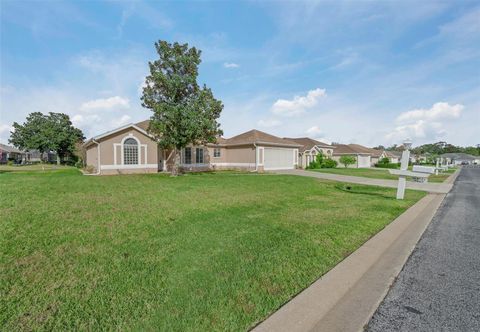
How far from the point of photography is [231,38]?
45.2 ft

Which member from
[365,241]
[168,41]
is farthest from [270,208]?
[168,41]

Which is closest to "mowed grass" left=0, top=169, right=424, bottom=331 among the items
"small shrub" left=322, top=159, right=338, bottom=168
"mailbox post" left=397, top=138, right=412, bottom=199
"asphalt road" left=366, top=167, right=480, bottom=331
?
"asphalt road" left=366, top=167, right=480, bottom=331

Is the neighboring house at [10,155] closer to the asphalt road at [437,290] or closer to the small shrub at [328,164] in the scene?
the small shrub at [328,164]

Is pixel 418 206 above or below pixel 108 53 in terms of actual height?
below

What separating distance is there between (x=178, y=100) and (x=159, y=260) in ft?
50.1

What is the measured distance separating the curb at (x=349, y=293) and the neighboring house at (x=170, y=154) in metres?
17.5

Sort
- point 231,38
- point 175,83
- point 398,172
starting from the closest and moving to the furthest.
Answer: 1. point 398,172
2. point 231,38
3. point 175,83

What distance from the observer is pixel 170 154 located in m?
21.6

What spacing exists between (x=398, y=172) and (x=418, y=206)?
1.46 meters

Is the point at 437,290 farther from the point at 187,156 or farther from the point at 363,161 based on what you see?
the point at 363,161

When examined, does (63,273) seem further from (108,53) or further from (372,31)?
(372,31)

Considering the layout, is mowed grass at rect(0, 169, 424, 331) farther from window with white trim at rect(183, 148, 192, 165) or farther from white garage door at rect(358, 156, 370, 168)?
white garage door at rect(358, 156, 370, 168)

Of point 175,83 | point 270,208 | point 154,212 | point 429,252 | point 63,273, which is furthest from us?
point 175,83

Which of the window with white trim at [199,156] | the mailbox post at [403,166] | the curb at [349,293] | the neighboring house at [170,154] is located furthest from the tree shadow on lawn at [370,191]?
the window with white trim at [199,156]
